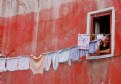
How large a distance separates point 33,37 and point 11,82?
6.81 feet

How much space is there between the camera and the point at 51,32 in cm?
1562

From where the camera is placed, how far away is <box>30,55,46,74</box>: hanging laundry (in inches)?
605

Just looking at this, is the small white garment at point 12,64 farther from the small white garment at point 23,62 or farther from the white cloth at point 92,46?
the white cloth at point 92,46

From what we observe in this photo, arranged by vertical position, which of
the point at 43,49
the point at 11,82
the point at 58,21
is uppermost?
the point at 58,21

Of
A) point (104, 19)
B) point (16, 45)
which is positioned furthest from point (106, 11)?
point (16, 45)

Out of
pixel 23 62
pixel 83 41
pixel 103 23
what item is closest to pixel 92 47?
pixel 83 41

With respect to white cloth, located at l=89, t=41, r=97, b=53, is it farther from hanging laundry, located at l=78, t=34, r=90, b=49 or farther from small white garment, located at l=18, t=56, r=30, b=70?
small white garment, located at l=18, t=56, r=30, b=70

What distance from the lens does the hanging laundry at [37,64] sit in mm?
15359

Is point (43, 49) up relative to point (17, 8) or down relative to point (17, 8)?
down

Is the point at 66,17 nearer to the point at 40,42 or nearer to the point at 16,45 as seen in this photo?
the point at 40,42

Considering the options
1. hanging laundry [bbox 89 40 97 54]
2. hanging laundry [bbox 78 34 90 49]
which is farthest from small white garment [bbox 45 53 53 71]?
hanging laundry [bbox 89 40 97 54]

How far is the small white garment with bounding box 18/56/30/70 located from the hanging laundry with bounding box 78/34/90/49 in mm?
2858

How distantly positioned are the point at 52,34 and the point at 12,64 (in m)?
2.25

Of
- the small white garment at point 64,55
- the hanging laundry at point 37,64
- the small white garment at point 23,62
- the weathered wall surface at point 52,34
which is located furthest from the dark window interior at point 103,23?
the small white garment at point 23,62
